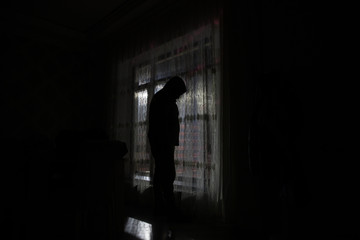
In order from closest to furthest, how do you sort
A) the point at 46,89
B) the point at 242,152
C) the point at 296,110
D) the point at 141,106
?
the point at 296,110
the point at 242,152
the point at 141,106
the point at 46,89

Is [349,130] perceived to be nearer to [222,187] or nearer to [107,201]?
[222,187]

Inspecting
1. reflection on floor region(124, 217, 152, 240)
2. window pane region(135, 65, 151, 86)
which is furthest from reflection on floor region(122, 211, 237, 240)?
window pane region(135, 65, 151, 86)

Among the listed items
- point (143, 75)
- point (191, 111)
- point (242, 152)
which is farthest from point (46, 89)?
point (242, 152)

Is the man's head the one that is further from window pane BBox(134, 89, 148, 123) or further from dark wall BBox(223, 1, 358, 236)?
window pane BBox(134, 89, 148, 123)

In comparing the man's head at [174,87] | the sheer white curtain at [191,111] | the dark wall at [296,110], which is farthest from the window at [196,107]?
the man's head at [174,87]

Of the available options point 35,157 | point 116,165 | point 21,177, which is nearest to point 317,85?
point 116,165

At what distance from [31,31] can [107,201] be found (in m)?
3.72

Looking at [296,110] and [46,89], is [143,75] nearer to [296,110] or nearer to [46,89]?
[46,89]

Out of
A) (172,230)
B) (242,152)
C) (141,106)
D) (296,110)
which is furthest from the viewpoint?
(141,106)

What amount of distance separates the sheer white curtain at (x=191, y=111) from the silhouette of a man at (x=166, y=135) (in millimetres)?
357

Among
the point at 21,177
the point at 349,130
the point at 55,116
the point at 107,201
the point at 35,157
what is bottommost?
the point at 107,201

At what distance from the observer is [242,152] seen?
234 cm

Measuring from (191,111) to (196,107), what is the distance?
0.08 metres

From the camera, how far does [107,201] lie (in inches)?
67.9
